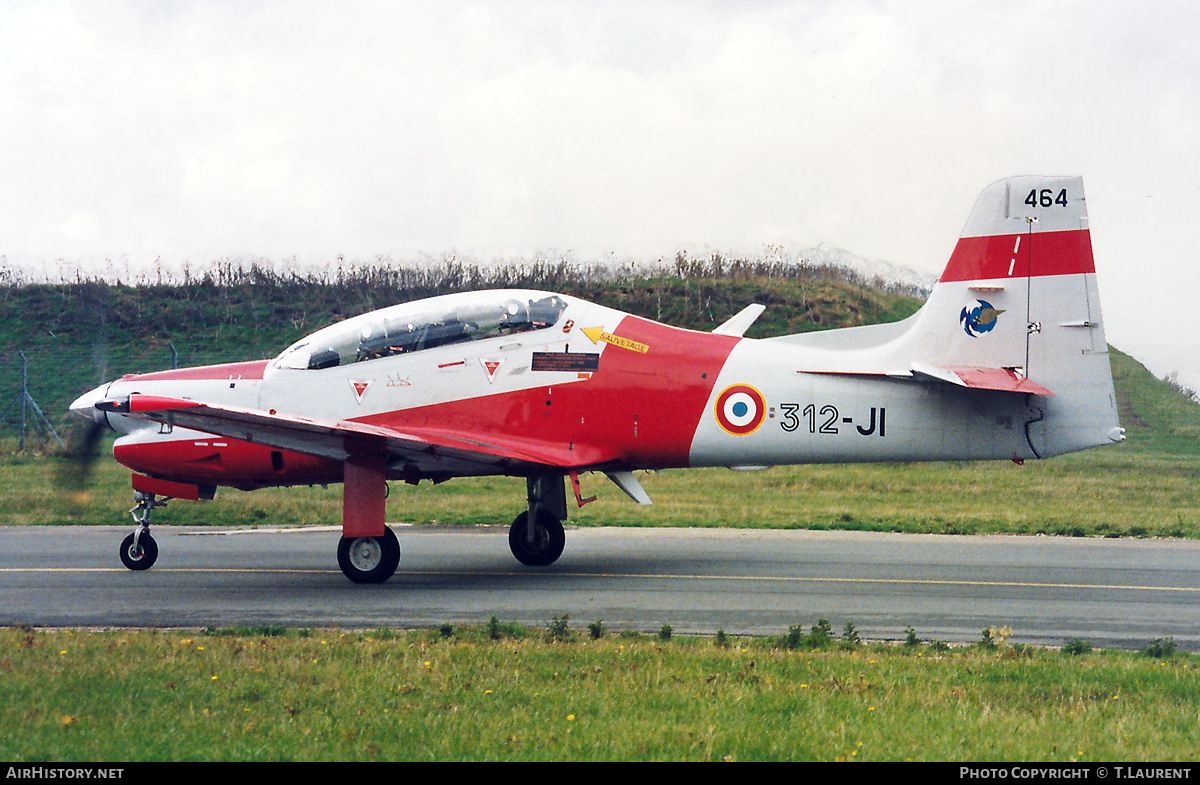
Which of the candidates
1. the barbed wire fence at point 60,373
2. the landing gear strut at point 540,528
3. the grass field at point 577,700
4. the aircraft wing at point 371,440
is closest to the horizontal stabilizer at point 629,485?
the aircraft wing at point 371,440

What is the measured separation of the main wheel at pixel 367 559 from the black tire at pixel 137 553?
2914mm

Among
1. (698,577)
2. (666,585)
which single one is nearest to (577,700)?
(666,585)

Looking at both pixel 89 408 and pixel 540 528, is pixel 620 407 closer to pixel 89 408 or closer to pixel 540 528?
pixel 540 528

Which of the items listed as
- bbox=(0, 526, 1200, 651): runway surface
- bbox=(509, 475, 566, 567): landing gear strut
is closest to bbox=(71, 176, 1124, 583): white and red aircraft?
bbox=(509, 475, 566, 567): landing gear strut

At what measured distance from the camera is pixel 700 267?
140 feet

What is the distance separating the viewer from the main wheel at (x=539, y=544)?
46.5 feet

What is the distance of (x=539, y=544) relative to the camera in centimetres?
1419

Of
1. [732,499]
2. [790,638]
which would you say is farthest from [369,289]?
[790,638]

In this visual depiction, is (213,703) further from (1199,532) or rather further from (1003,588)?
(1199,532)

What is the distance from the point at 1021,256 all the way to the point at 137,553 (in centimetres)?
1200

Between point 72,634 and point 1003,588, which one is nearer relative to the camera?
point 72,634

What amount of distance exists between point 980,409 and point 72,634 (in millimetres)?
10196

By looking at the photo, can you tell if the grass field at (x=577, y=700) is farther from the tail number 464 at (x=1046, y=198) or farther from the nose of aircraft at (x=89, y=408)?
the tail number 464 at (x=1046, y=198)

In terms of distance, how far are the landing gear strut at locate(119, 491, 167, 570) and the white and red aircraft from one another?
22 millimetres
